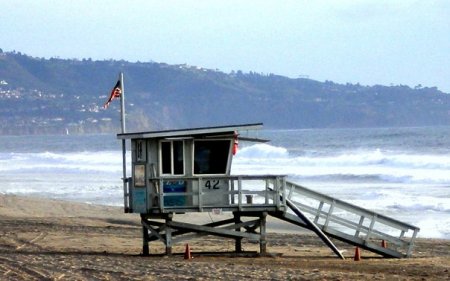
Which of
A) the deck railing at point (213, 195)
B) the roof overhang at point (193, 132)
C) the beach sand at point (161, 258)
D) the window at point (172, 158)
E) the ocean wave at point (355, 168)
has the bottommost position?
the ocean wave at point (355, 168)

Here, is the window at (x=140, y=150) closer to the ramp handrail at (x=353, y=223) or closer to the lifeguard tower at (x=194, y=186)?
the lifeguard tower at (x=194, y=186)

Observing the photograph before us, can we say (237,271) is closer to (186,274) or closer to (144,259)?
(186,274)

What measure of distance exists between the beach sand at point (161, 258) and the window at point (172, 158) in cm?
193

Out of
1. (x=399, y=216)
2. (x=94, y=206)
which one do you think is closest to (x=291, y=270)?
(x=399, y=216)

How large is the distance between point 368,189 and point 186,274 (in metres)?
31.9

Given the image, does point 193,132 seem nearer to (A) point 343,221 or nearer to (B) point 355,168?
(A) point 343,221

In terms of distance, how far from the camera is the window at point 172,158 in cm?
2420

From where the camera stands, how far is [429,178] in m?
59.3

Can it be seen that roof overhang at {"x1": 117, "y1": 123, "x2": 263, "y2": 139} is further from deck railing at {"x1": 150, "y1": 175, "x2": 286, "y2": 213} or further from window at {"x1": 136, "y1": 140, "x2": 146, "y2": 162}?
deck railing at {"x1": 150, "y1": 175, "x2": 286, "y2": 213}

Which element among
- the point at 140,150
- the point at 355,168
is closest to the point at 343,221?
the point at 140,150

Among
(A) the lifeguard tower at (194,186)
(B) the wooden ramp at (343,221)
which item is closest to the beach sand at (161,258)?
(B) the wooden ramp at (343,221)

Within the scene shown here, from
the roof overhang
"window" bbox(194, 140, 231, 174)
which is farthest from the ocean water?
the roof overhang

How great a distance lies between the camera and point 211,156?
970 inches

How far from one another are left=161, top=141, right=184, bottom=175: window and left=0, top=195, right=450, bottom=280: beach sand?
1.93 m
